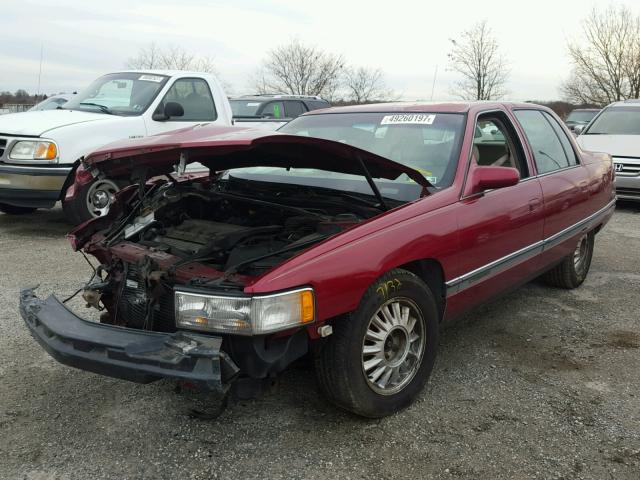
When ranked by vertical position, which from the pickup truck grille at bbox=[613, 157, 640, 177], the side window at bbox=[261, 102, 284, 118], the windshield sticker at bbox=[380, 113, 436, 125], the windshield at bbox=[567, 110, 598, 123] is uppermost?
the windshield at bbox=[567, 110, 598, 123]

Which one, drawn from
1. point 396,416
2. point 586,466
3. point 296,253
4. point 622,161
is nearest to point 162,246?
point 296,253

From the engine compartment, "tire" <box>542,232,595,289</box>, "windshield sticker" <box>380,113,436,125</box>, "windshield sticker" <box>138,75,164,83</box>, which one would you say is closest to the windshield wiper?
"windshield sticker" <box>138,75,164,83</box>

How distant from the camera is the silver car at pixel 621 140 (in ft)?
Answer: 30.0

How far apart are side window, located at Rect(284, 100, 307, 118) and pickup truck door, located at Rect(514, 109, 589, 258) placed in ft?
27.0

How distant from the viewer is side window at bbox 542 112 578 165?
4.69 meters

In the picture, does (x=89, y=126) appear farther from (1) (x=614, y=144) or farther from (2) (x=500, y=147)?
(1) (x=614, y=144)

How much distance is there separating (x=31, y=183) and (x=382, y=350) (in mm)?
5170

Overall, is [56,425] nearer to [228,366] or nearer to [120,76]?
[228,366]

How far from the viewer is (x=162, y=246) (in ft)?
9.91

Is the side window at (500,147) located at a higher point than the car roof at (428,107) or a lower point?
lower

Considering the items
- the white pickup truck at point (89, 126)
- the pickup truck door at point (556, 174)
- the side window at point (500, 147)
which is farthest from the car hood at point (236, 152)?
the white pickup truck at point (89, 126)

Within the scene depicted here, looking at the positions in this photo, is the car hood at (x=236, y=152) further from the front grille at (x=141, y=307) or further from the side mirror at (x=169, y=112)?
the side mirror at (x=169, y=112)

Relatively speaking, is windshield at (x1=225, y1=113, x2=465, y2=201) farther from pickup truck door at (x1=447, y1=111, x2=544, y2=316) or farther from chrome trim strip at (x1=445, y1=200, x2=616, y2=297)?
chrome trim strip at (x1=445, y1=200, x2=616, y2=297)

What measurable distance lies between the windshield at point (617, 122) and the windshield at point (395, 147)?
7983 mm
